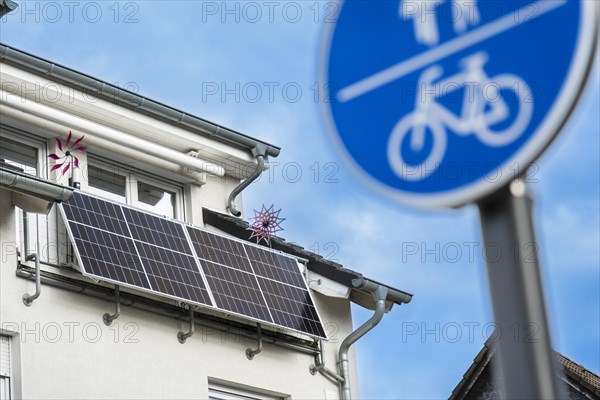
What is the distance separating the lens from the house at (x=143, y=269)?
41.4 ft

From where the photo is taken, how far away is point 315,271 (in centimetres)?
1603

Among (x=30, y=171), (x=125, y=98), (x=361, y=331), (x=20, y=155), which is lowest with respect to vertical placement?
(x=361, y=331)

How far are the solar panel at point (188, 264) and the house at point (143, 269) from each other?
2 cm

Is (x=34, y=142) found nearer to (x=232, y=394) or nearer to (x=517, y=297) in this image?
(x=232, y=394)

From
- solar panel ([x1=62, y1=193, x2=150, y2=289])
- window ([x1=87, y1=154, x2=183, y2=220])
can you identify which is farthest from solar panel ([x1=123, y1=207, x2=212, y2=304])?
window ([x1=87, y1=154, x2=183, y2=220])

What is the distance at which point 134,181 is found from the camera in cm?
1505

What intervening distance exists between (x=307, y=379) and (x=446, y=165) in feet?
41.0

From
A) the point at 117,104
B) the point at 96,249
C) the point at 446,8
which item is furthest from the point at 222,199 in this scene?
the point at 446,8

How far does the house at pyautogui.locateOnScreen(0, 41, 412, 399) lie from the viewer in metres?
12.6

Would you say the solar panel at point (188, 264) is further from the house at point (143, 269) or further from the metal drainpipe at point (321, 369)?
the metal drainpipe at point (321, 369)

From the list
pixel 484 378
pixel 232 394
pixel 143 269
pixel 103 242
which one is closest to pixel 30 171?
pixel 103 242

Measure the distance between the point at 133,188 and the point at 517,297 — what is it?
12.5 m

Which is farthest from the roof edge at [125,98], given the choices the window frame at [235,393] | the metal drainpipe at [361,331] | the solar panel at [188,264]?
the window frame at [235,393]

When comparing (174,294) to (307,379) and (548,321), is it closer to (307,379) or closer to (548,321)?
(307,379)
